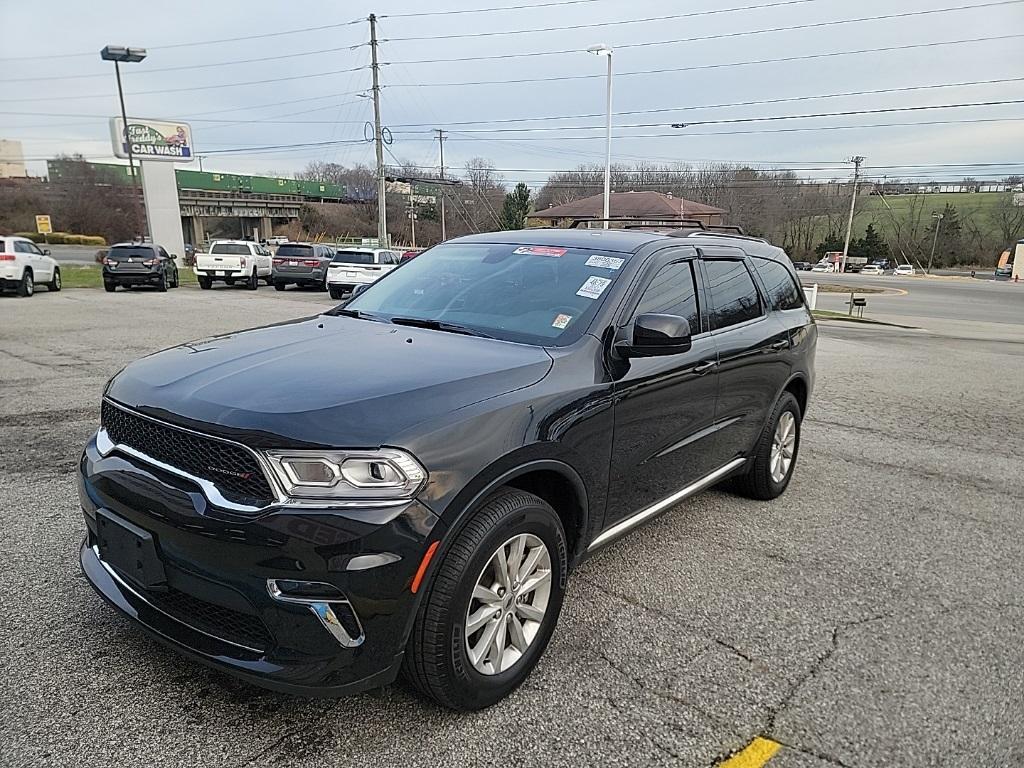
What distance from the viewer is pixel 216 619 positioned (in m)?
2.18

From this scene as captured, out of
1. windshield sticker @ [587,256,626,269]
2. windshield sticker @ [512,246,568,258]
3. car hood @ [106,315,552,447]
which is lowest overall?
car hood @ [106,315,552,447]

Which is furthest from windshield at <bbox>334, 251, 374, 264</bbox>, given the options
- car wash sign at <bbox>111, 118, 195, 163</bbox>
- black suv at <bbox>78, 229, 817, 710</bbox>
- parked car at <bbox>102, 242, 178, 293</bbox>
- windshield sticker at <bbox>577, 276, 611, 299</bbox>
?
car wash sign at <bbox>111, 118, 195, 163</bbox>

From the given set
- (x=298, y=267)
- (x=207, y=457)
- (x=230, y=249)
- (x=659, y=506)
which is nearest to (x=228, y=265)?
(x=230, y=249)

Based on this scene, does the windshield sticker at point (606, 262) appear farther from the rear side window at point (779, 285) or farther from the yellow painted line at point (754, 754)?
the yellow painted line at point (754, 754)

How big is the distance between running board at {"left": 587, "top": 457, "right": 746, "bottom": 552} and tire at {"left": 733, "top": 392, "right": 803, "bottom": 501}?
22cm

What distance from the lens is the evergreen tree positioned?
60056 mm

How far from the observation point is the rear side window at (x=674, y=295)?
3.39m

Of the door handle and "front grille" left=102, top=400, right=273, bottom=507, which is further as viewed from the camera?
the door handle

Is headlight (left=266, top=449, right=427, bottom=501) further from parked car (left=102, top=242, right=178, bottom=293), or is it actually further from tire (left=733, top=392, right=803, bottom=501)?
parked car (left=102, top=242, right=178, bottom=293)

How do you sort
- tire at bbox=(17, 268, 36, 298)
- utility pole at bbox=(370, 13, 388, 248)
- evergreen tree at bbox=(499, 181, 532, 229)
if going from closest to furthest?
tire at bbox=(17, 268, 36, 298)
utility pole at bbox=(370, 13, 388, 248)
evergreen tree at bbox=(499, 181, 532, 229)

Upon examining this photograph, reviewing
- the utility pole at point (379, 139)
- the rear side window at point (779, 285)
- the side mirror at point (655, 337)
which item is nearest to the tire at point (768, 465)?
the rear side window at point (779, 285)

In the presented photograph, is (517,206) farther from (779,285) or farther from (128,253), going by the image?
(779,285)

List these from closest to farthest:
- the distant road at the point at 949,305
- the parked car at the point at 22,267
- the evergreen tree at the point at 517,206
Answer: the parked car at the point at 22,267 → the distant road at the point at 949,305 → the evergreen tree at the point at 517,206

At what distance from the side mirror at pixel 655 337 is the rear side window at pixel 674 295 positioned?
0.74 feet
